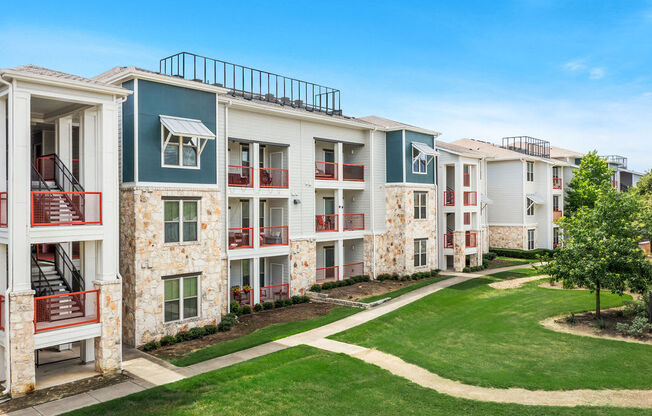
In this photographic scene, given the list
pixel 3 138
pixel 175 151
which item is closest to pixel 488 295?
pixel 175 151

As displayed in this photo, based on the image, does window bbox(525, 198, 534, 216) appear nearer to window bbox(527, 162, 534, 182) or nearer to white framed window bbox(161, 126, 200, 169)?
window bbox(527, 162, 534, 182)

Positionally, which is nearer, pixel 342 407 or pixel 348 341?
pixel 342 407

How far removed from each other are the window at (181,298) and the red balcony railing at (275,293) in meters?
5.52

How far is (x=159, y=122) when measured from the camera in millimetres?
17703

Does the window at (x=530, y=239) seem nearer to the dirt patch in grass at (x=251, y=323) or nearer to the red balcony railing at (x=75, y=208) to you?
the dirt patch in grass at (x=251, y=323)

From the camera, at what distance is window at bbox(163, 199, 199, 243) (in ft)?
59.0

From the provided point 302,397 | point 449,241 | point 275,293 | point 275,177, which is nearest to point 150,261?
point 302,397

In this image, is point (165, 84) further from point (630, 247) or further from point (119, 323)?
point (630, 247)

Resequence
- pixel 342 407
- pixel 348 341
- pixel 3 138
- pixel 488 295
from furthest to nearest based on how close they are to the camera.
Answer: pixel 488 295 → pixel 348 341 → pixel 3 138 → pixel 342 407

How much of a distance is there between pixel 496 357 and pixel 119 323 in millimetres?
12043

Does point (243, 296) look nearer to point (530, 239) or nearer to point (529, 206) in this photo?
point (529, 206)

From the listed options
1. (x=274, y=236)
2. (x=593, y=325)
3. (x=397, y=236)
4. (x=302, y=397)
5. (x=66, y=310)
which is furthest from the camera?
(x=397, y=236)

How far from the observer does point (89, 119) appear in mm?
15562

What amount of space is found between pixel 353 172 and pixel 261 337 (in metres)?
14.1
